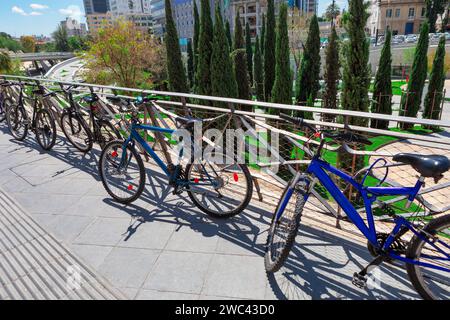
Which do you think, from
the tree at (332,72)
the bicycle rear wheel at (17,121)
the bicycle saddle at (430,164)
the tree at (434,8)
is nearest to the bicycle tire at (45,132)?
the bicycle rear wheel at (17,121)

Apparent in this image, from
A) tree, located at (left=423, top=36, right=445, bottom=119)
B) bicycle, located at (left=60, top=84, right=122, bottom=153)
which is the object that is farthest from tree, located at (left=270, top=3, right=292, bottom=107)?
bicycle, located at (left=60, top=84, right=122, bottom=153)

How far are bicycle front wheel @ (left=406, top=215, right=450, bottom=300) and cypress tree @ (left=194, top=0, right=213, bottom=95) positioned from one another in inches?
505

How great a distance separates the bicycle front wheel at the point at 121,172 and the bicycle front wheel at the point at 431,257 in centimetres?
257

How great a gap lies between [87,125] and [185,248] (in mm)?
2982

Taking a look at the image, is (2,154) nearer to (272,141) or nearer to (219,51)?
(272,141)

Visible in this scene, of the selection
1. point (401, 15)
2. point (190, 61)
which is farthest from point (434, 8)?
point (190, 61)

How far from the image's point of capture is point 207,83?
46.4ft

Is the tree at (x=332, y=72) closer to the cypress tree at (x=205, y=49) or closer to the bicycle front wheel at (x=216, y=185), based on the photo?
the cypress tree at (x=205, y=49)

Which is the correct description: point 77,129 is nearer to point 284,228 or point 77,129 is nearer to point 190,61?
point 284,228

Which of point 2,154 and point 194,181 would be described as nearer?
point 194,181

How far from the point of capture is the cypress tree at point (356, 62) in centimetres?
734

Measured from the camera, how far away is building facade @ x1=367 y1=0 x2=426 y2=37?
5078cm
